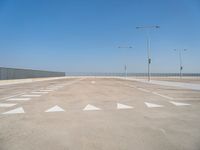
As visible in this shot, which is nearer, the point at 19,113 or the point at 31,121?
the point at 31,121

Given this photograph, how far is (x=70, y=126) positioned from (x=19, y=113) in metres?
2.93

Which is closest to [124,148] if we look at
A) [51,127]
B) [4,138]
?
[51,127]

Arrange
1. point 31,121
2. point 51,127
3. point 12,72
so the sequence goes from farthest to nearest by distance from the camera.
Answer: point 12,72
point 31,121
point 51,127

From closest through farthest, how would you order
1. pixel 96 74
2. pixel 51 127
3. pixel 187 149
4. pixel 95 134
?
1. pixel 187 149
2. pixel 95 134
3. pixel 51 127
4. pixel 96 74

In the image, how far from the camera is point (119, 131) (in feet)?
15.0

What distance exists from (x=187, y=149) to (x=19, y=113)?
6142mm

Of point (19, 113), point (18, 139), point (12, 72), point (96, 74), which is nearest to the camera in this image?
point (18, 139)

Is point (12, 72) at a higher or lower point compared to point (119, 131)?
higher

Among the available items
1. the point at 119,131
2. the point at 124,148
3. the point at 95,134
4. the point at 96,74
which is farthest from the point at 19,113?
the point at 96,74

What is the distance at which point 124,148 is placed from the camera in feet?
11.7

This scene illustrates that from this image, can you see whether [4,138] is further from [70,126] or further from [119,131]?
[119,131]

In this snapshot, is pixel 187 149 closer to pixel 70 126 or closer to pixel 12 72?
pixel 70 126

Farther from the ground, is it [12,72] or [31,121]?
[12,72]

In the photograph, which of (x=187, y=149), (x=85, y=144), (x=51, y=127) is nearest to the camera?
(x=187, y=149)
